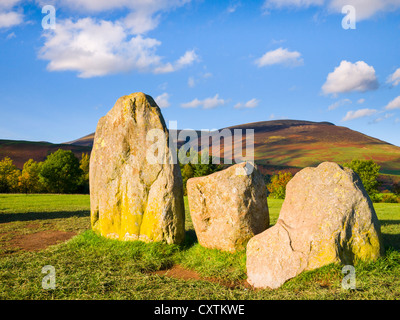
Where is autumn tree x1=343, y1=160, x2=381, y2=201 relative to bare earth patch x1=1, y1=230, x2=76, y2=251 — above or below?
above

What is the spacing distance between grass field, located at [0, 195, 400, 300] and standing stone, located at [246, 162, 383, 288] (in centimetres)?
29

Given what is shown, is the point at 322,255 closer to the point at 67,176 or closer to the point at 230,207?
the point at 230,207

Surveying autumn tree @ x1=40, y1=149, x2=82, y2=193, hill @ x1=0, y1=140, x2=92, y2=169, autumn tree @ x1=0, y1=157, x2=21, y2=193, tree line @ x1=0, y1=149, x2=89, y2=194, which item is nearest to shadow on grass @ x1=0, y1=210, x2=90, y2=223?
autumn tree @ x1=40, y1=149, x2=82, y2=193

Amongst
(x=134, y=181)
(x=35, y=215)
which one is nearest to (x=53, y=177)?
(x=35, y=215)

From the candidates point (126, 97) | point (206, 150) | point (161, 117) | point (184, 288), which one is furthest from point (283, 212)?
point (206, 150)

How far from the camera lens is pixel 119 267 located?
8984 millimetres

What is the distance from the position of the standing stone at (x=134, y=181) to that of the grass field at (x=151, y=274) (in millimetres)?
537

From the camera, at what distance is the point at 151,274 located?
8586mm

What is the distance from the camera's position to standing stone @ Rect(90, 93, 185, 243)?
10.7 metres

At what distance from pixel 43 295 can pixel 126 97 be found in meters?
7.16

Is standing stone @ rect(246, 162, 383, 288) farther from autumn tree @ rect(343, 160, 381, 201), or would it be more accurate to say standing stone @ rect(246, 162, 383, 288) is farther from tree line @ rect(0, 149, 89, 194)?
tree line @ rect(0, 149, 89, 194)

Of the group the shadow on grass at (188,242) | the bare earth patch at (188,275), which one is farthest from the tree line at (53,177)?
the bare earth patch at (188,275)

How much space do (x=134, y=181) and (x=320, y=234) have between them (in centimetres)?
606

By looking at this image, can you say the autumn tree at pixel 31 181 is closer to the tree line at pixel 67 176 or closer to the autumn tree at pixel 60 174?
the tree line at pixel 67 176
